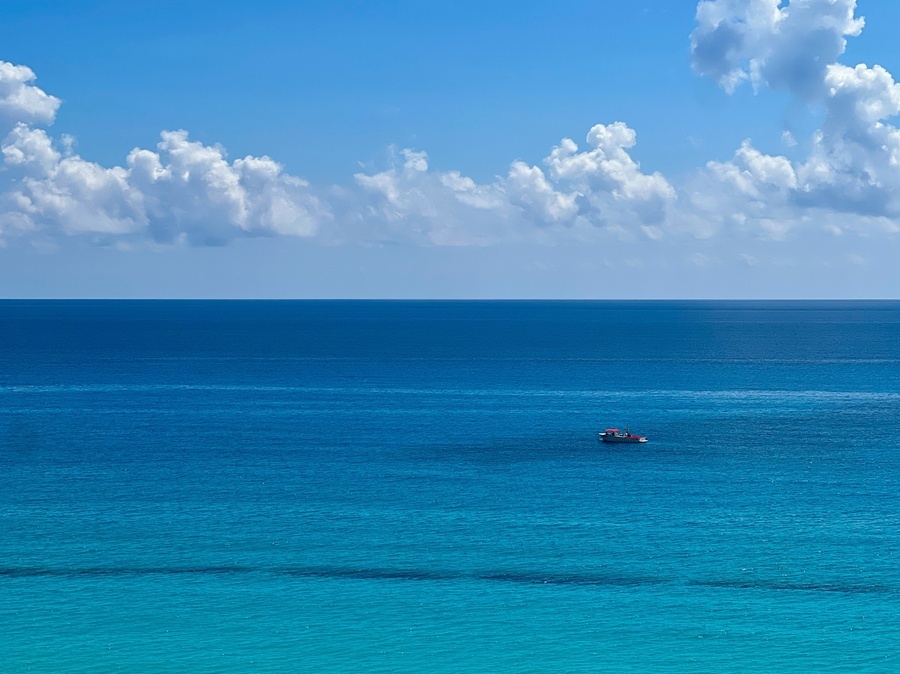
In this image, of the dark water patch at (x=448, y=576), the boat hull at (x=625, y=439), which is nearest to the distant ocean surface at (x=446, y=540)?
the dark water patch at (x=448, y=576)

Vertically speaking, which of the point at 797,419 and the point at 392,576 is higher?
the point at 797,419

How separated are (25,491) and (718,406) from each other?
9108 centimetres

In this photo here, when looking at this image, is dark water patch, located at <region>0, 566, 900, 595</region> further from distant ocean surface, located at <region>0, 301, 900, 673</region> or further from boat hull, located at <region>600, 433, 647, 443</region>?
boat hull, located at <region>600, 433, 647, 443</region>

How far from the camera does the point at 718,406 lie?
469 feet

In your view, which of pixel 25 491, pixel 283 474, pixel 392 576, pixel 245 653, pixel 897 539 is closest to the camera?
pixel 245 653

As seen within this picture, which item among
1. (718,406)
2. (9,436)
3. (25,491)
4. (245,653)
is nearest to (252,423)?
(9,436)

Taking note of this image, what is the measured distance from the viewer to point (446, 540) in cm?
7275

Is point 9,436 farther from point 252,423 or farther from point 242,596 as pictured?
point 242,596

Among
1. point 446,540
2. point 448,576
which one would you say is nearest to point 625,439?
point 446,540

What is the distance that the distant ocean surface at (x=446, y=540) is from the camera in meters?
54.4

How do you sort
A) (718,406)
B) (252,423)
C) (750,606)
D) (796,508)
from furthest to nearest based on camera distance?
(718,406) → (252,423) → (796,508) → (750,606)

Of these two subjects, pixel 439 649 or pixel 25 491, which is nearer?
pixel 439 649

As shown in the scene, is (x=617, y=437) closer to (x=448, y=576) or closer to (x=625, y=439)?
(x=625, y=439)

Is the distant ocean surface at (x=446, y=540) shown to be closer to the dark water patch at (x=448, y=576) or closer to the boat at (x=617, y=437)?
the dark water patch at (x=448, y=576)
